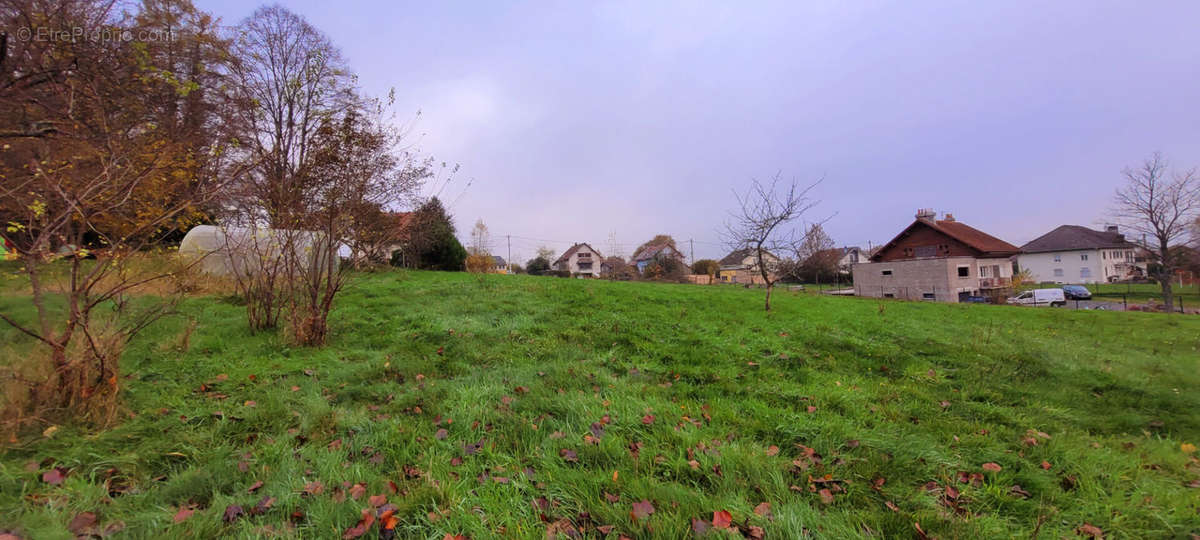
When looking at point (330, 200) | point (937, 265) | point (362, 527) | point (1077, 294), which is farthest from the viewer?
point (1077, 294)

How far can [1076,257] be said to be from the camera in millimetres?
44375

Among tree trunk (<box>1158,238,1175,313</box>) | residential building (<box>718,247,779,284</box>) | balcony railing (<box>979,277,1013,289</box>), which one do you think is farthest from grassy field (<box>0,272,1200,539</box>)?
balcony railing (<box>979,277,1013,289</box>)

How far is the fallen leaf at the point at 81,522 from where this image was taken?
68.3 inches

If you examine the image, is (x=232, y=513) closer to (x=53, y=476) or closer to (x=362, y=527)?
(x=362, y=527)

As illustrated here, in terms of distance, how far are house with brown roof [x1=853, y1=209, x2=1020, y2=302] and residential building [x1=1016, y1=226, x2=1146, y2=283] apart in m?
14.1

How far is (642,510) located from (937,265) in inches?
1468

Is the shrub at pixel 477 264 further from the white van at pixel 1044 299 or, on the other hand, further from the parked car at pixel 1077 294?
the parked car at pixel 1077 294

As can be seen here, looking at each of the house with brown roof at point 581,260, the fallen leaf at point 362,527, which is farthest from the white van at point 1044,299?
the house with brown roof at point 581,260

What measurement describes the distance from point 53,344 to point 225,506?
199 cm

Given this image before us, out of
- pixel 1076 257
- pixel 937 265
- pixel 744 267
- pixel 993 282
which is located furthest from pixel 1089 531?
pixel 1076 257

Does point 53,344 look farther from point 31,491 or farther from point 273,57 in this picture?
point 273,57

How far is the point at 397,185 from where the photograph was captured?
610 cm

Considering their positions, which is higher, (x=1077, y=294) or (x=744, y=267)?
(x=744, y=267)

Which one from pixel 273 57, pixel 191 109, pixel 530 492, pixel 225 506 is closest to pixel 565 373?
pixel 530 492
